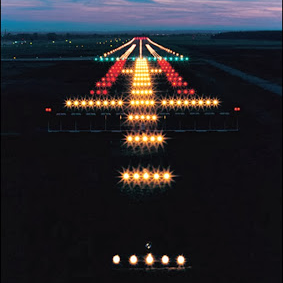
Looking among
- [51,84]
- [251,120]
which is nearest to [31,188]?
[251,120]

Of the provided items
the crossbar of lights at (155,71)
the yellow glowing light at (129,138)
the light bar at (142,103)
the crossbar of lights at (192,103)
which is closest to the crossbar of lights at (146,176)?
the yellow glowing light at (129,138)

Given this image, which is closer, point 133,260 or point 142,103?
point 133,260

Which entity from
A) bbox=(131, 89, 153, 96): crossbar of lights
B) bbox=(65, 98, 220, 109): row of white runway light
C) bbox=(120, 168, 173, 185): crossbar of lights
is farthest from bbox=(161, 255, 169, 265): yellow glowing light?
bbox=(131, 89, 153, 96): crossbar of lights

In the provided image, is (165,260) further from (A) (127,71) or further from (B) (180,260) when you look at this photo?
(A) (127,71)

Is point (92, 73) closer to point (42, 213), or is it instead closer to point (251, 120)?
point (251, 120)

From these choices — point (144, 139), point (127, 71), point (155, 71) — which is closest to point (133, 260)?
point (144, 139)

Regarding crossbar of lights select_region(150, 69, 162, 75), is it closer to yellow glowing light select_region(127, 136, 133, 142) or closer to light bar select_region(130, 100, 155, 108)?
light bar select_region(130, 100, 155, 108)

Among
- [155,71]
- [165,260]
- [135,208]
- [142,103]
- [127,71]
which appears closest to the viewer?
[165,260]
